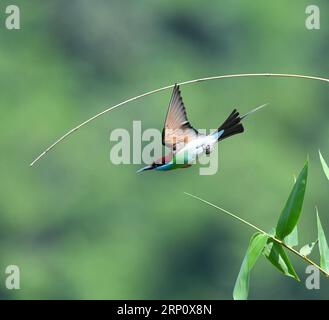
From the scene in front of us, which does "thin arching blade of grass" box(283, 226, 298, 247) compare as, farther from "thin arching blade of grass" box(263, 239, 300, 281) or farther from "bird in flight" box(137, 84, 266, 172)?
"bird in flight" box(137, 84, 266, 172)

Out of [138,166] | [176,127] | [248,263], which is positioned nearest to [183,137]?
[176,127]

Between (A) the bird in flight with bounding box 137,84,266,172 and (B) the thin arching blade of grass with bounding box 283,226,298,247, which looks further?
(B) the thin arching blade of grass with bounding box 283,226,298,247

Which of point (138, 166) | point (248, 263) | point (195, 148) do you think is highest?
point (138, 166)

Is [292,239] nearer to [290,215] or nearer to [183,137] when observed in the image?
[290,215]

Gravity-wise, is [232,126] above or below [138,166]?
below

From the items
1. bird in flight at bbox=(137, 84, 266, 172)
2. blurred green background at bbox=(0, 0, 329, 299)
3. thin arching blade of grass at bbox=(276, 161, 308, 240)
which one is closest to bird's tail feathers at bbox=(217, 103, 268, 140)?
bird in flight at bbox=(137, 84, 266, 172)

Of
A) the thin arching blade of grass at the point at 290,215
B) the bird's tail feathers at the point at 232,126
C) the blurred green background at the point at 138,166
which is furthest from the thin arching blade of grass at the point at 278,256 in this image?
the blurred green background at the point at 138,166

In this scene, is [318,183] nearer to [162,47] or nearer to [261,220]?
[261,220]
